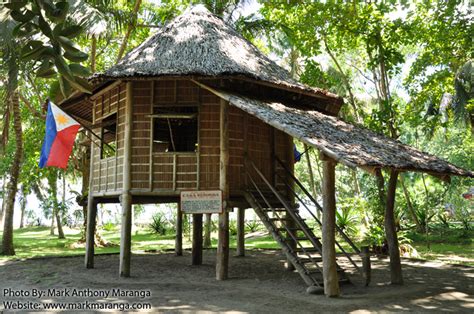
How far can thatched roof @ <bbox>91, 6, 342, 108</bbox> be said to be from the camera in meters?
9.20

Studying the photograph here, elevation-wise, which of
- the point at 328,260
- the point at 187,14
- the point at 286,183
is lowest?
the point at 328,260

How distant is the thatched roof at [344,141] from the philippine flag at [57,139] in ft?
10.5

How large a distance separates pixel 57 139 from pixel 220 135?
3.63 metres

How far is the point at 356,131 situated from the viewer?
9398 mm

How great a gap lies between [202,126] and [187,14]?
14.5 ft

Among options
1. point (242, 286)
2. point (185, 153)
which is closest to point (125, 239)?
point (185, 153)

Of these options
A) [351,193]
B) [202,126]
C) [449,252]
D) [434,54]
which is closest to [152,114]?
[202,126]

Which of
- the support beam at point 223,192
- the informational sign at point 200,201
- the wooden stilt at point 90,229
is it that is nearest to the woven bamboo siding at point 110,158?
the wooden stilt at point 90,229

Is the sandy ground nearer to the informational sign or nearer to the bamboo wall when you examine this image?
the informational sign

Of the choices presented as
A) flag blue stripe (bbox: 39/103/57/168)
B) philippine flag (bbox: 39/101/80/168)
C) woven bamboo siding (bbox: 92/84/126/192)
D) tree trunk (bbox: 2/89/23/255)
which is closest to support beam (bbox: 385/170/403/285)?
woven bamboo siding (bbox: 92/84/126/192)

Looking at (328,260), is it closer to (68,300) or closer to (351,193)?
(68,300)

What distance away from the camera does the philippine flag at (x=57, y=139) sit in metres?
9.19

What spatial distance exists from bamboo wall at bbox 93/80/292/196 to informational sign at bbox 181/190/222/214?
0.25m

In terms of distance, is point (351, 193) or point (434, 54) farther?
point (351, 193)
